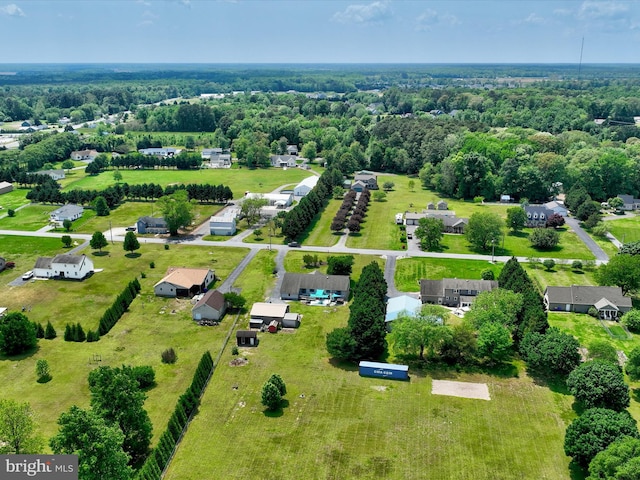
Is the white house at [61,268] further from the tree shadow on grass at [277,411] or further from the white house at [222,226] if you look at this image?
the tree shadow on grass at [277,411]

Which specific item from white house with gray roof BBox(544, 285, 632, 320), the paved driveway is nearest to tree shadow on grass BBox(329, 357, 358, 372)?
white house with gray roof BBox(544, 285, 632, 320)

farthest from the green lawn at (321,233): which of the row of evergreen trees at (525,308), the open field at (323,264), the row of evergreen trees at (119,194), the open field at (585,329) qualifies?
the open field at (585,329)

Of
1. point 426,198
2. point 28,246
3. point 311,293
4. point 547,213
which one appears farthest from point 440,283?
point 28,246

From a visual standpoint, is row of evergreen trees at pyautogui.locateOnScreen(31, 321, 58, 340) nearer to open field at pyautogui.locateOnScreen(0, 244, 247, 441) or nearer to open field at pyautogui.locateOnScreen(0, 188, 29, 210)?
open field at pyautogui.locateOnScreen(0, 244, 247, 441)

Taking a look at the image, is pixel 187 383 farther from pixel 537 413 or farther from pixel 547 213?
pixel 547 213

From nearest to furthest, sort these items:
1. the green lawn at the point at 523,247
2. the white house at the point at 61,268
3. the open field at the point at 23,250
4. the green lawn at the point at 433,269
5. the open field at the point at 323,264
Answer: the green lawn at the point at 433,269
the white house at the point at 61,268
the open field at the point at 23,250
the open field at the point at 323,264
the green lawn at the point at 523,247

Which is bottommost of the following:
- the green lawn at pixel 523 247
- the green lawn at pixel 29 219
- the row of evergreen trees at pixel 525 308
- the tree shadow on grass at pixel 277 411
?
the green lawn at pixel 523 247

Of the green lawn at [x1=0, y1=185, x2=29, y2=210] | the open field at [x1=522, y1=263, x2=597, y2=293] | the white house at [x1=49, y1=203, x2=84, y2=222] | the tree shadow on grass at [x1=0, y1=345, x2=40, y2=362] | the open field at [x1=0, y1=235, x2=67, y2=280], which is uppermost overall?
the white house at [x1=49, y1=203, x2=84, y2=222]
